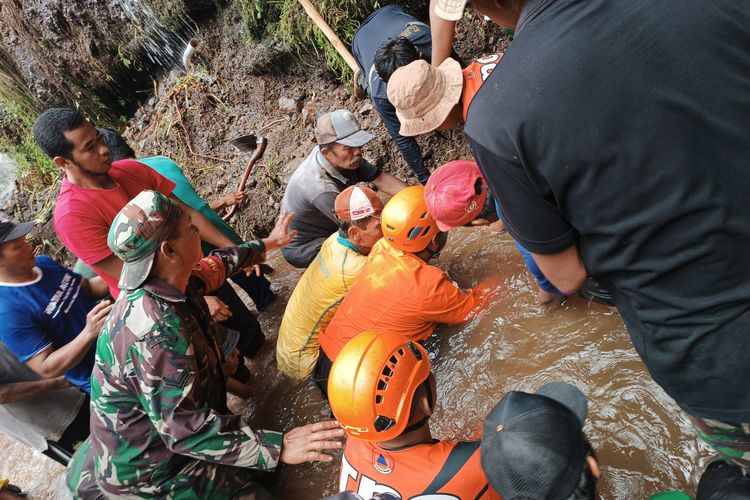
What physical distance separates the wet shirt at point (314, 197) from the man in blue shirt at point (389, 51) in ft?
1.51

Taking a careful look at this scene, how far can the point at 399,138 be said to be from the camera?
4.74m

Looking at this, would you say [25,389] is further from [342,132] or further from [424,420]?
[342,132]

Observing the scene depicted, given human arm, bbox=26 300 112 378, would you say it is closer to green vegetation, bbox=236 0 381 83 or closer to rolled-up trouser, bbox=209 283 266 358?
rolled-up trouser, bbox=209 283 266 358

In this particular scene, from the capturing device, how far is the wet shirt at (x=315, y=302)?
3684 millimetres

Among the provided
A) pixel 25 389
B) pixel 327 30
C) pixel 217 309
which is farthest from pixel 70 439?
pixel 327 30

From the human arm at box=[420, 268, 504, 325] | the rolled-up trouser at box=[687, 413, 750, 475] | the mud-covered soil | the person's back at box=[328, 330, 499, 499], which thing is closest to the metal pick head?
the mud-covered soil

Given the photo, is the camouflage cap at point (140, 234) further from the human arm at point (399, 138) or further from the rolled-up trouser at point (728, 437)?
the human arm at point (399, 138)

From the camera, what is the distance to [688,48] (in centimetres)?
100

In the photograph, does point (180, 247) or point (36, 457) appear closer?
point (180, 247)

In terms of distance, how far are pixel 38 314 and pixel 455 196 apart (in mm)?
2911

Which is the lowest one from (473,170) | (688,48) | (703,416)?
(473,170)

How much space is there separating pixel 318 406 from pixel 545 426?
103 inches

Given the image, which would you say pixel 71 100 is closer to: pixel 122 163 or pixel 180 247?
pixel 122 163

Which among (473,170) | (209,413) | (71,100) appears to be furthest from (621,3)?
(71,100)
